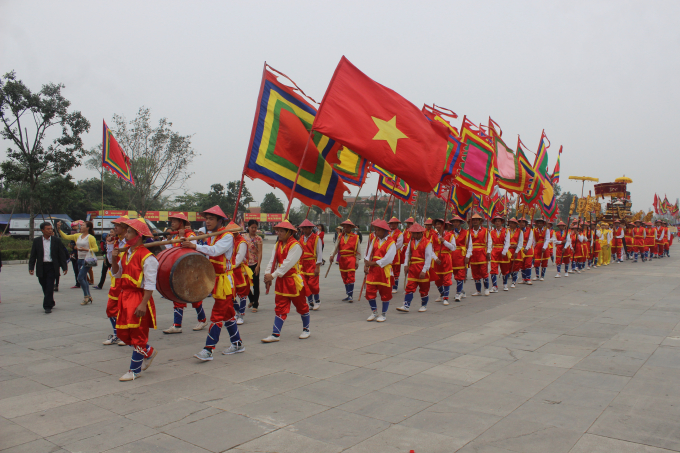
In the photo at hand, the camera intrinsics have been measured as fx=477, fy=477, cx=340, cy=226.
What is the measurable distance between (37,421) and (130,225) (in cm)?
194

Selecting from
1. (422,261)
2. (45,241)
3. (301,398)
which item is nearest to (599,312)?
(422,261)

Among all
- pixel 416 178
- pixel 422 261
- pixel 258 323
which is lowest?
pixel 258 323

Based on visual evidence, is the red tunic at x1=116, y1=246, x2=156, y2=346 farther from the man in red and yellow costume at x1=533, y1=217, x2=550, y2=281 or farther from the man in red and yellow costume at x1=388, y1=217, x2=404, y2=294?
the man in red and yellow costume at x1=533, y1=217, x2=550, y2=281

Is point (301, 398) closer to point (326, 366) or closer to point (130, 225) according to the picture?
point (326, 366)

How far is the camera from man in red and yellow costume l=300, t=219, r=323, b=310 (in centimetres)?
871

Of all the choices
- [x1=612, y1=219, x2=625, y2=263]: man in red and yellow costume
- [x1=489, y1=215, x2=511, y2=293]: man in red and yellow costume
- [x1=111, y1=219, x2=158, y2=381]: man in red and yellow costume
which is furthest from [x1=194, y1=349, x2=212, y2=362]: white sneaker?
[x1=612, y1=219, x2=625, y2=263]: man in red and yellow costume

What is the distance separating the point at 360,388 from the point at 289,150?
155 inches

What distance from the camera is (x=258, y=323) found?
7992 millimetres

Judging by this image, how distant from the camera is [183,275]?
5.17 meters

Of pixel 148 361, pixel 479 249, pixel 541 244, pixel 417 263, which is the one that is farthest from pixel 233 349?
pixel 541 244

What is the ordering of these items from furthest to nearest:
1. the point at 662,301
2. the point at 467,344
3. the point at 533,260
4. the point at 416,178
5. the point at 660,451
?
1. the point at 533,260
2. the point at 662,301
3. the point at 416,178
4. the point at 467,344
5. the point at 660,451

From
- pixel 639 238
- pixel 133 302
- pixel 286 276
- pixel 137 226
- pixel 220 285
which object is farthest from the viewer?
pixel 639 238

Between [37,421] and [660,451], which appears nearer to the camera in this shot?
[660,451]

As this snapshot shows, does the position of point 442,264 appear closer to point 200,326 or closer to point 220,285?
point 200,326
